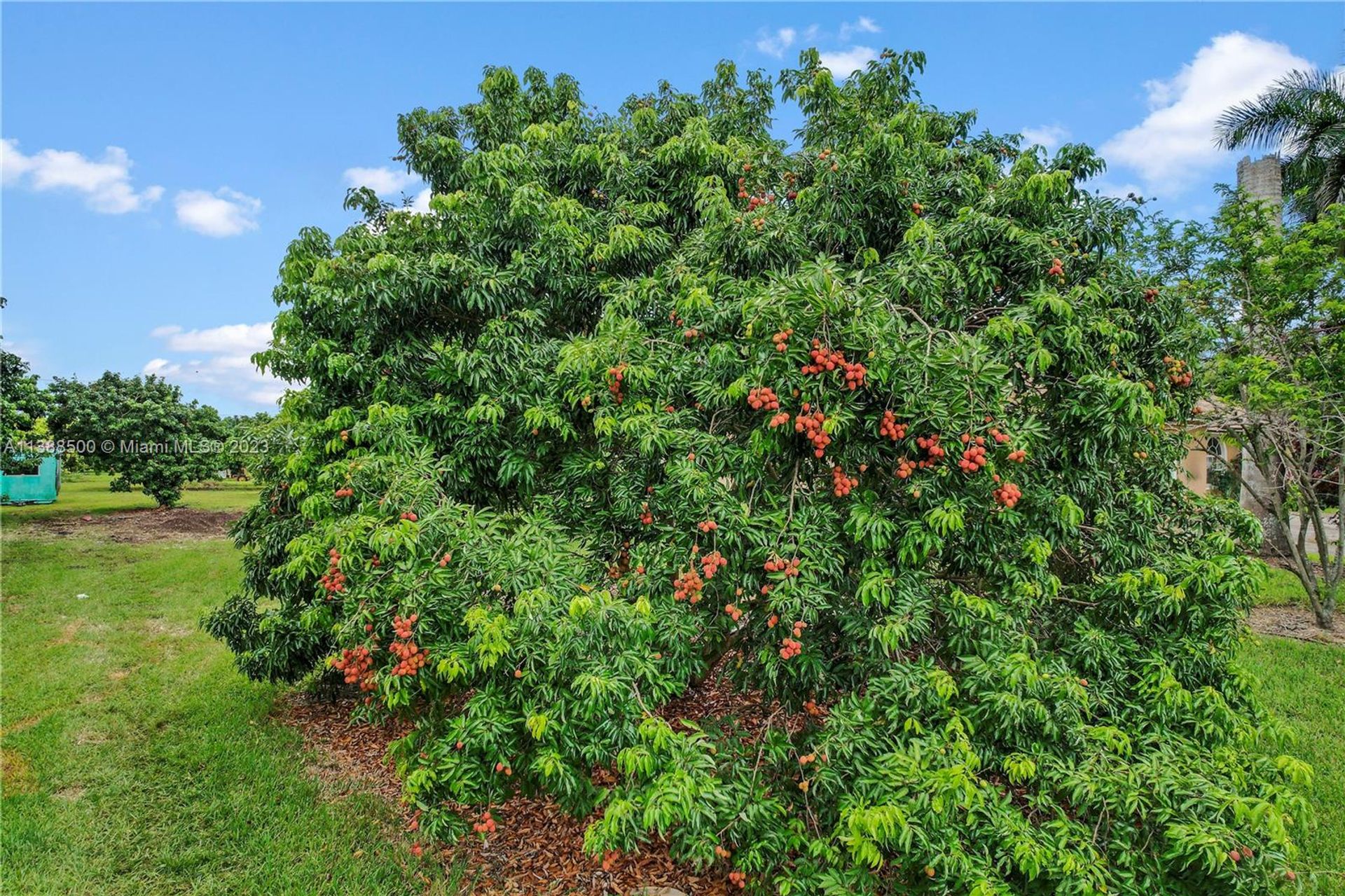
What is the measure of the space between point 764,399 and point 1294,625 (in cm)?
1092

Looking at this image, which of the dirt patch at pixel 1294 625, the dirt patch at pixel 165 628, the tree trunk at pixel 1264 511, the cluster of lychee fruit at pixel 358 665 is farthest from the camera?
the tree trunk at pixel 1264 511

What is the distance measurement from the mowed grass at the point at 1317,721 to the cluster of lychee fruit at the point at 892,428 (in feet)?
10.2

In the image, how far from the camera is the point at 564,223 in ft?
16.2

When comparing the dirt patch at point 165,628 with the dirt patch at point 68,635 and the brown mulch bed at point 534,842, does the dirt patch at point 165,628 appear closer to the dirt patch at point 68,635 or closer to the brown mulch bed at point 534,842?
the dirt patch at point 68,635

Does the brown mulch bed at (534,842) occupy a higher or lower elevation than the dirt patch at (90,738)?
lower

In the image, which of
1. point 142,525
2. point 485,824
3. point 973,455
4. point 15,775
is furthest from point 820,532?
point 142,525

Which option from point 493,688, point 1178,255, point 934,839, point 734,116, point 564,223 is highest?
point 734,116

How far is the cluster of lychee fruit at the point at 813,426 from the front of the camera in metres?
3.12

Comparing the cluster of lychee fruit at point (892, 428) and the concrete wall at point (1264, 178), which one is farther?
the concrete wall at point (1264, 178)

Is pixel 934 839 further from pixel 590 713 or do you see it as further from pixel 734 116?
pixel 734 116

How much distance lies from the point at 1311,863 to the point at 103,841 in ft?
26.7

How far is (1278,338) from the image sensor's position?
342 inches

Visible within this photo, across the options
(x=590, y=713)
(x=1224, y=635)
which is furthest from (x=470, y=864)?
(x=1224, y=635)

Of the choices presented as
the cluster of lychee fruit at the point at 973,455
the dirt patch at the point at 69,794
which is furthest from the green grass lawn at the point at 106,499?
the cluster of lychee fruit at the point at 973,455
